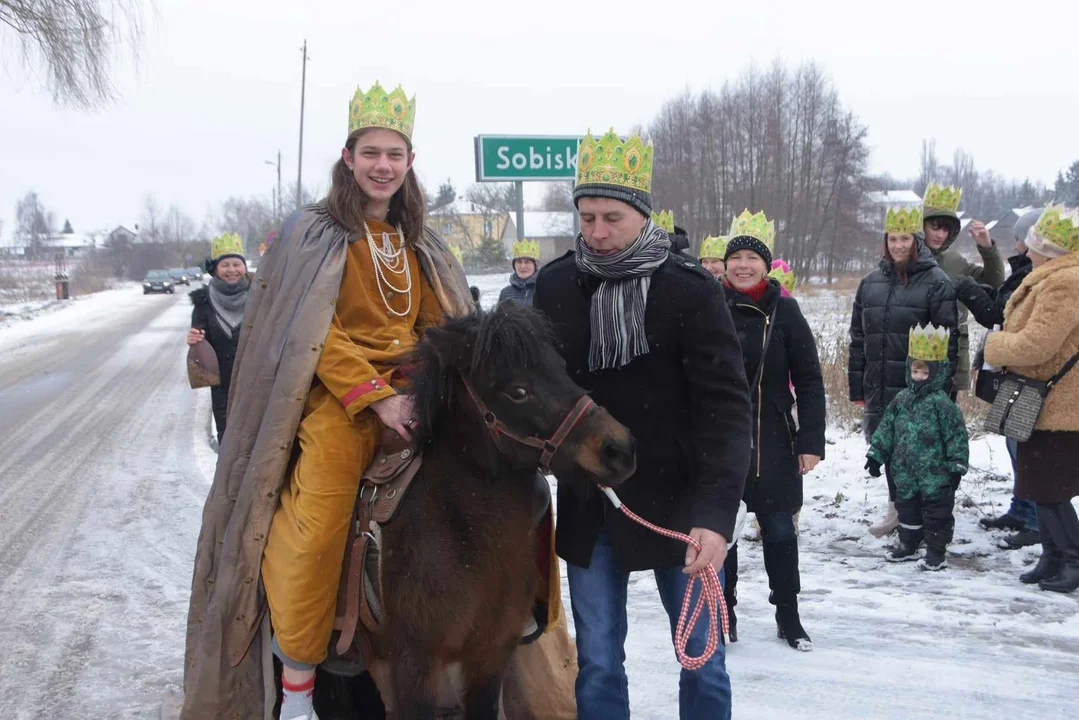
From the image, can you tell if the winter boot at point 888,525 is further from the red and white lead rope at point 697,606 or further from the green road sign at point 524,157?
the red and white lead rope at point 697,606

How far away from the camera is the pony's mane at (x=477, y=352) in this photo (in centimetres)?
248

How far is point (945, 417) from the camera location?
18.2 ft

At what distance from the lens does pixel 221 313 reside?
23.6 feet

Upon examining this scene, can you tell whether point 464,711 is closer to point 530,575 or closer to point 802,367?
point 530,575

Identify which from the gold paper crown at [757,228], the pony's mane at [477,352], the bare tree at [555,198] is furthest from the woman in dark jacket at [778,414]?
the bare tree at [555,198]

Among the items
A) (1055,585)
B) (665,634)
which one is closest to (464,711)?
(665,634)

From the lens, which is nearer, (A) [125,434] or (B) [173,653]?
(B) [173,653]

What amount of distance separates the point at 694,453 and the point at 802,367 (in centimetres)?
206

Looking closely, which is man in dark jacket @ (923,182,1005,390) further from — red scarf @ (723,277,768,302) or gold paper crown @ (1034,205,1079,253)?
red scarf @ (723,277,768,302)

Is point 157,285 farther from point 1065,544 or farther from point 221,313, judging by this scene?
point 1065,544

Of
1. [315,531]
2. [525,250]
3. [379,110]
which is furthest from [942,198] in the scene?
[315,531]

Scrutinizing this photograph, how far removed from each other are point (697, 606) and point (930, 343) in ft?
12.4

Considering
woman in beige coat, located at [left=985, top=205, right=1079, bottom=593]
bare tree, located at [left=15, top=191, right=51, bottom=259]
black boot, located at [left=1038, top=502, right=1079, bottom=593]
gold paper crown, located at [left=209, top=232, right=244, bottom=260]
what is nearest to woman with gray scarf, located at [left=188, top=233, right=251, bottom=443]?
gold paper crown, located at [left=209, top=232, right=244, bottom=260]

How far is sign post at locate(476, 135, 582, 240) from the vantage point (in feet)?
24.8
